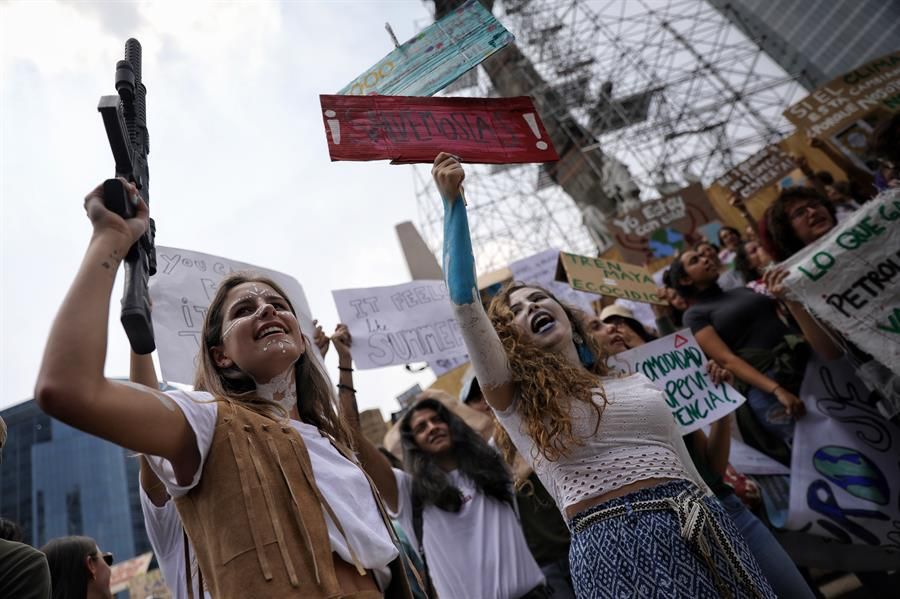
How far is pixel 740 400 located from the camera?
236 centimetres

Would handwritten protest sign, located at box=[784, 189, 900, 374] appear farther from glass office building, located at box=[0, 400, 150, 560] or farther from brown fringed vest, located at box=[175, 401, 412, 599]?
glass office building, located at box=[0, 400, 150, 560]

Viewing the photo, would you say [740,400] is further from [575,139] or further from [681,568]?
[575,139]

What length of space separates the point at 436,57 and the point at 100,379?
6.22 ft

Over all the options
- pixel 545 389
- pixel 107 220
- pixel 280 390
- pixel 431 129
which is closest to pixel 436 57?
pixel 431 129

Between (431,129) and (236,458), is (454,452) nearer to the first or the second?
(431,129)

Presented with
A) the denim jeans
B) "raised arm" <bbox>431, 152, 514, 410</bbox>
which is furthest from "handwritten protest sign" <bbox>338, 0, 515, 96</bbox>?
the denim jeans

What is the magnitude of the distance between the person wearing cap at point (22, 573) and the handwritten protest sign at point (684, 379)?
2020 mm

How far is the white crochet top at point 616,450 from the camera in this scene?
4.68 ft

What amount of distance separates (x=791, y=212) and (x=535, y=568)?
2.06 meters

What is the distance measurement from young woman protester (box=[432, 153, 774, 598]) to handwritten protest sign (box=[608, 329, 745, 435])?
80 centimetres

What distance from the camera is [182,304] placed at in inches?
100

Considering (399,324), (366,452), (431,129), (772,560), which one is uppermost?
(431,129)

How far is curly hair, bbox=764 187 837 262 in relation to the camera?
280 cm

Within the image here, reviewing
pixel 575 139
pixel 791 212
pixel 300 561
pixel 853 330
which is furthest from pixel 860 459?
pixel 575 139
